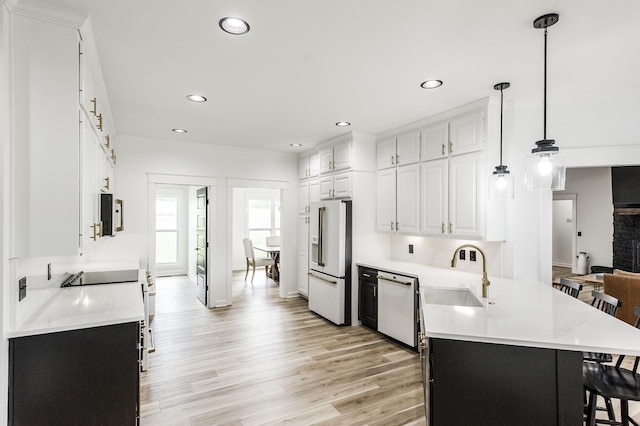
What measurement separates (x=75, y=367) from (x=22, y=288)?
543 millimetres

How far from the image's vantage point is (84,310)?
7.02ft

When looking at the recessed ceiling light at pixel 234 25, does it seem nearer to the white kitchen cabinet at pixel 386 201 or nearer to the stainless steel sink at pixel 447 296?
the stainless steel sink at pixel 447 296

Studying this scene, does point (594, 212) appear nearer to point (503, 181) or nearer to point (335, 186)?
point (335, 186)

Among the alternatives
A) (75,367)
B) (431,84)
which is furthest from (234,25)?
(75,367)

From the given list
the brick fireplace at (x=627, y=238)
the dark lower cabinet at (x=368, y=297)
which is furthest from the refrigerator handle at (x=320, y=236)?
the brick fireplace at (x=627, y=238)

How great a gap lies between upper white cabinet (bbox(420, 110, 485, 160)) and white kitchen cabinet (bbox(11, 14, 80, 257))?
3.20m

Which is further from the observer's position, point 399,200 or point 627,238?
point 627,238

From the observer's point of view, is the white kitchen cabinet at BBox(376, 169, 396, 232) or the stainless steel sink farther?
the white kitchen cabinet at BBox(376, 169, 396, 232)

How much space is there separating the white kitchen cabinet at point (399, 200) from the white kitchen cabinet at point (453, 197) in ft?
0.40

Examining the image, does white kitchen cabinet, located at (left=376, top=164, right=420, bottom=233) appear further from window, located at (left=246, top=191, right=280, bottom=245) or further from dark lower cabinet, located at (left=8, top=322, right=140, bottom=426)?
window, located at (left=246, top=191, right=280, bottom=245)

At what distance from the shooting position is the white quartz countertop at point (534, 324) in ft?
5.51

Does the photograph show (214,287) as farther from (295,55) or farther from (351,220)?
(295,55)

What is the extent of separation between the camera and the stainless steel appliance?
4.46 meters

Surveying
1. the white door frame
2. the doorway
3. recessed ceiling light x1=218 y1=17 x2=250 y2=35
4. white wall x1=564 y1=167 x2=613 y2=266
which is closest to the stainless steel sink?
recessed ceiling light x1=218 y1=17 x2=250 y2=35
